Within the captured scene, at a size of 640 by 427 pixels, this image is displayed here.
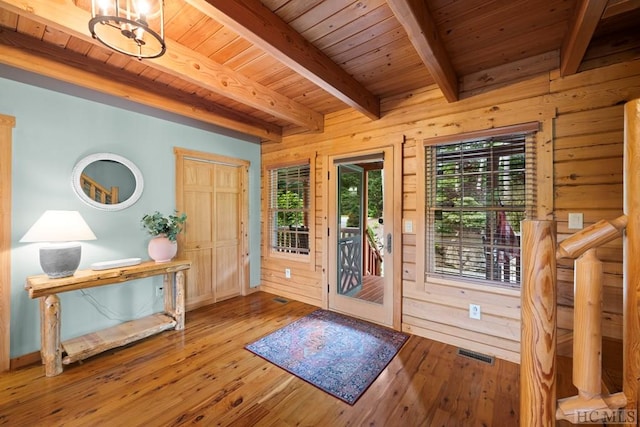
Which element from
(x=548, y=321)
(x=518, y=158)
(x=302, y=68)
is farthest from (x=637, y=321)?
(x=302, y=68)

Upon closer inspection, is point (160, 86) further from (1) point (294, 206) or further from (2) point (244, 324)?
(2) point (244, 324)

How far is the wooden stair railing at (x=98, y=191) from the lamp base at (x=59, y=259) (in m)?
0.63

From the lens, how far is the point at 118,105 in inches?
112

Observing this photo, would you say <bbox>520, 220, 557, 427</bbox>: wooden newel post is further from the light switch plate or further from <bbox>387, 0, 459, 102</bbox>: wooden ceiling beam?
the light switch plate

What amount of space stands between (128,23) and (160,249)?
227cm

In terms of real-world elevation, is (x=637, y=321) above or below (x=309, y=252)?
above

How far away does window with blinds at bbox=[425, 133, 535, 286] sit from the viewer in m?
2.30

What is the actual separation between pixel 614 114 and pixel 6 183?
482cm

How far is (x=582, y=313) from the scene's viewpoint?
0.89m

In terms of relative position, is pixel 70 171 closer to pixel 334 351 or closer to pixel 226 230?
pixel 226 230

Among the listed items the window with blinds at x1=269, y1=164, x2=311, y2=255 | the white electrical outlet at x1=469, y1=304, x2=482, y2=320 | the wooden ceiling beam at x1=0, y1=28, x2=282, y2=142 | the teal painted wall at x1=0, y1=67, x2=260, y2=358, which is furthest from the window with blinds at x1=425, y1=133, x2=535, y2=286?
the teal painted wall at x1=0, y1=67, x2=260, y2=358

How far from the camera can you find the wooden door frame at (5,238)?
220 cm

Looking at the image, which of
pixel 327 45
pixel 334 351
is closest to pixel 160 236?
pixel 334 351

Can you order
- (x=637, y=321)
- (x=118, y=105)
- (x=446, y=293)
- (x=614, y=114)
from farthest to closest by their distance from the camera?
(x=118, y=105)
(x=446, y=293)
(x=614, y=114)
(x=637, y=321)
